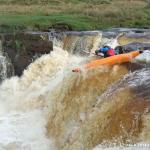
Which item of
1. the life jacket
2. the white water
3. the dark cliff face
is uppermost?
the life jacket

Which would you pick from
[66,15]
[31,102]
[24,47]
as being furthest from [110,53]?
[66,15]

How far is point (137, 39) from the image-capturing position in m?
20.1

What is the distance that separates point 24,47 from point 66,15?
678 centimetres

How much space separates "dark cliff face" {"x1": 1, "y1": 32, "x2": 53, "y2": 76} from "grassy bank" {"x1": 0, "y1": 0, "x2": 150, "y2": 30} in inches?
85.0

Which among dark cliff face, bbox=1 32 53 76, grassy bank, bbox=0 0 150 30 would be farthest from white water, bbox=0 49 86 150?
grassy bank, bbox=0 0 150 30

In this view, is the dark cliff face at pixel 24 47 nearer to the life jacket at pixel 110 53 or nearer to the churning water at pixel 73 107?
the churning water at pixel 73 107

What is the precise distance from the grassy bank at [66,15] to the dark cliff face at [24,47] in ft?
7.08

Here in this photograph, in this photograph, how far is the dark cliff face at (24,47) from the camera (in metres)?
20.2

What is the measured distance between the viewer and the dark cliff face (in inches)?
796

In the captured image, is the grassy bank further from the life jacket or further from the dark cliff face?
Answer: the life jacket

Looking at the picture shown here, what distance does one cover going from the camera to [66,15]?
27.0 meters

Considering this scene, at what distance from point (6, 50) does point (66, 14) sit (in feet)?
24.9

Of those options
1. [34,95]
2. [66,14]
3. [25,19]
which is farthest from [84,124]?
[66,14]

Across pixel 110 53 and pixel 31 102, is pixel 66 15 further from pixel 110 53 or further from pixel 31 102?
pixel 110 53
